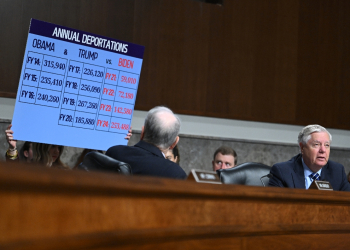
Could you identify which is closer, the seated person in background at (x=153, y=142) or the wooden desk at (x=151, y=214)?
the wooden desk at (x=151, y=214)

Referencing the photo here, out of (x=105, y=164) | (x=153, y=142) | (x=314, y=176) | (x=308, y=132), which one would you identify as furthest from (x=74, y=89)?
(x=314, y=176)

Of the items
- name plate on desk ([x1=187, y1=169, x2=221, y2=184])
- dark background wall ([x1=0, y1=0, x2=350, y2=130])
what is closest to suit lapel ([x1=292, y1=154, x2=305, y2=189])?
name plate on desk ([x1=187, y1=169, x2=221, y2=184])

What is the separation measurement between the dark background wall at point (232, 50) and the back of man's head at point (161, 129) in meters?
2.56

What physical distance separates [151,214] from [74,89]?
261cm

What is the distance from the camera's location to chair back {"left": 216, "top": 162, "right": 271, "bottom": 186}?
268cm

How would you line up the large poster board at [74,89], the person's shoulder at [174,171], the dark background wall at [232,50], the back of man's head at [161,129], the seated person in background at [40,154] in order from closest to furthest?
the person's shoulder at [174,171], the back of man's head at [161,129], the large poster board at [74,89], the seated person in background at [40,154], the dark background wall at [232,50]

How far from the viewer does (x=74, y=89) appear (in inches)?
128

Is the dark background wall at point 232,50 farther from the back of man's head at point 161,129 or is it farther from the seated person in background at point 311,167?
the back of man's head at point 161,129

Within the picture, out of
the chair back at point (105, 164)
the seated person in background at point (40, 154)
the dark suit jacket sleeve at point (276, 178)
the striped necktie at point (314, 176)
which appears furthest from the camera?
the seated person in background at point (40, 154)

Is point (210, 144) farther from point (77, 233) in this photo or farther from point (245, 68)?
point (77, 233)

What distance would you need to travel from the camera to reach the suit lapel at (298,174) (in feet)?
8.72

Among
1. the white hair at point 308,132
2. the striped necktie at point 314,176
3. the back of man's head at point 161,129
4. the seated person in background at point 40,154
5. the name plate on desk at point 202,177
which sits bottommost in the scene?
the seated person in background at point 40,154

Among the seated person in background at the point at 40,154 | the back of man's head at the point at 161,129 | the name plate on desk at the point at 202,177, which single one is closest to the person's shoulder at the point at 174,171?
the back of man's head at the point at 161,129

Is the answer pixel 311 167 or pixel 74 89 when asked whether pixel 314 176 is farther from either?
pixel 74 89
